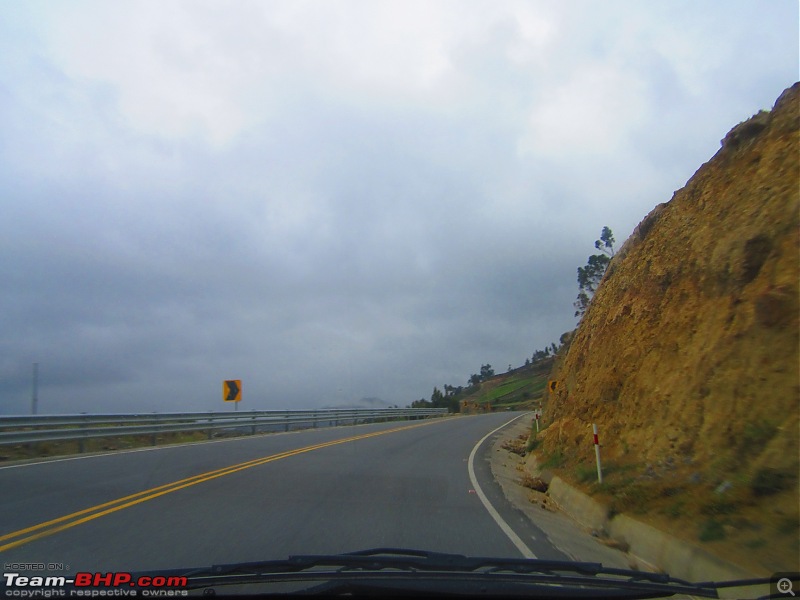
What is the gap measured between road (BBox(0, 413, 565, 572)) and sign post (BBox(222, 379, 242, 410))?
41.1 feet

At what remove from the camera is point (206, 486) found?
12258 millimetres

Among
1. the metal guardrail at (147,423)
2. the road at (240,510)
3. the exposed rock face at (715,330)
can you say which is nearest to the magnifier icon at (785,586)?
the exposed rock face at (715,330)

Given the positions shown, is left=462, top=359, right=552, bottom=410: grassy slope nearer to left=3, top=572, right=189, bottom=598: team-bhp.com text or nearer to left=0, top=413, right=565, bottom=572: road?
left=0, top=413, right=565, bottom=572: road

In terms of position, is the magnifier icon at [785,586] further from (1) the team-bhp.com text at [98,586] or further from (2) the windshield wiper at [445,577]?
(1) the team-bhp.com text at [98,586]

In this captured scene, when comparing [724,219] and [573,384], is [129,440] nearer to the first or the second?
[573,384]

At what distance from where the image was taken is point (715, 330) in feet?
35.3

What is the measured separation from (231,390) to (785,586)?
27.0 metres

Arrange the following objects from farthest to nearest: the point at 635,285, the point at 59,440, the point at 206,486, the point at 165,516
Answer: the point at 59,440 → the point at 635,285 → the point at 206,486 → the point at 165,516

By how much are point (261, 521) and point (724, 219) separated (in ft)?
31.7

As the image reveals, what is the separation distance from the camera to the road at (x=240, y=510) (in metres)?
7.76

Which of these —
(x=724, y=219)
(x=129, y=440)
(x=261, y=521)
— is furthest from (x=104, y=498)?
(x=129, y=440)
